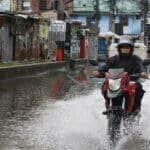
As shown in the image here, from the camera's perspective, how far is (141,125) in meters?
11.4

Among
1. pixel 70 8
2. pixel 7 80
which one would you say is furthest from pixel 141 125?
pixel 70 8

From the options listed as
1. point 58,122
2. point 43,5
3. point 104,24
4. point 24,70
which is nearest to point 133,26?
point 104,24

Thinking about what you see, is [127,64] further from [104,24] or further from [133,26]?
[133,26]

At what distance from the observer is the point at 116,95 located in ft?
30.6

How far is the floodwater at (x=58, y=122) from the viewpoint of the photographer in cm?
917

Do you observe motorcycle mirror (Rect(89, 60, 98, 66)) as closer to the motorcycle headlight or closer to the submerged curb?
the motorcycle headlight

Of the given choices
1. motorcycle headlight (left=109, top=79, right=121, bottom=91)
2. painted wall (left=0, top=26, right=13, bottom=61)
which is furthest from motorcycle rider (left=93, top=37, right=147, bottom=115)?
painted wall (left=0, top=26, right=13, bottom=61)

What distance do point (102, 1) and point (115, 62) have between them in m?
69.2

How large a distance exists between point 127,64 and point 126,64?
2 cm

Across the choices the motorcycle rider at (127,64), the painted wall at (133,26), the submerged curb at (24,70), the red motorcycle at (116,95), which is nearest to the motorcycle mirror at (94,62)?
the motorcycle rider at (127,64)

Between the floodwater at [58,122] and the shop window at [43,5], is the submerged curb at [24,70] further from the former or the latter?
the shop window at [43,5]

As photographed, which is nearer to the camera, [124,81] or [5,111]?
[124,81]

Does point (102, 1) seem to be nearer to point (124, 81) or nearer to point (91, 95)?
point (91, 95)

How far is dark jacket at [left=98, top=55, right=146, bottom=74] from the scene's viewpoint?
9.88 meters
